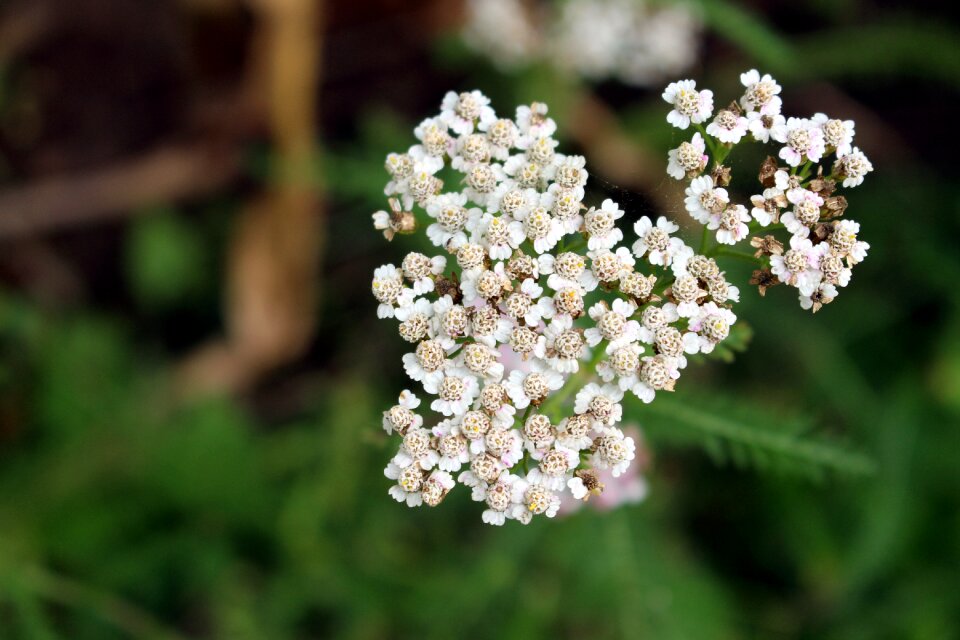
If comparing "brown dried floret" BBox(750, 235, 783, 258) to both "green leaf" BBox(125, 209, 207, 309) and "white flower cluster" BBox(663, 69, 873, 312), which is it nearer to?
"white flower cluster" BBox(663, 69, 873, 312)

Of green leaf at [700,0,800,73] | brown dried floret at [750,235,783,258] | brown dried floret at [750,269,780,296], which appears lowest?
green leaf at [700,0,800,73]

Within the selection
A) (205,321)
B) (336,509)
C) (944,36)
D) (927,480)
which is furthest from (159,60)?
(927,480)

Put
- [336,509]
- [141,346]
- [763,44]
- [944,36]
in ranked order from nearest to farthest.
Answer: [763,44] → [336,509] → [944,36] → [141,346]

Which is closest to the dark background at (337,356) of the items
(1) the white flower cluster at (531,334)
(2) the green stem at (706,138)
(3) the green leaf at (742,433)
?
(3) the green leaf at (742,433)

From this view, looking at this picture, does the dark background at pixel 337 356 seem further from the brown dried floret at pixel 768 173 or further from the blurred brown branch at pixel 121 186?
the brown dried floret at pixel 768 173

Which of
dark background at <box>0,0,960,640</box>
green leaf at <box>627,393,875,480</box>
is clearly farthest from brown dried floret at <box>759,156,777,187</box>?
dark background at <box>0,0,960,640</box>

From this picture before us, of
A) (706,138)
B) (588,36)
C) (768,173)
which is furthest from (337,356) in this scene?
(768,173)

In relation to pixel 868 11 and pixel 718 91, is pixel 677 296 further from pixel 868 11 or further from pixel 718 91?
pixel 868 11
